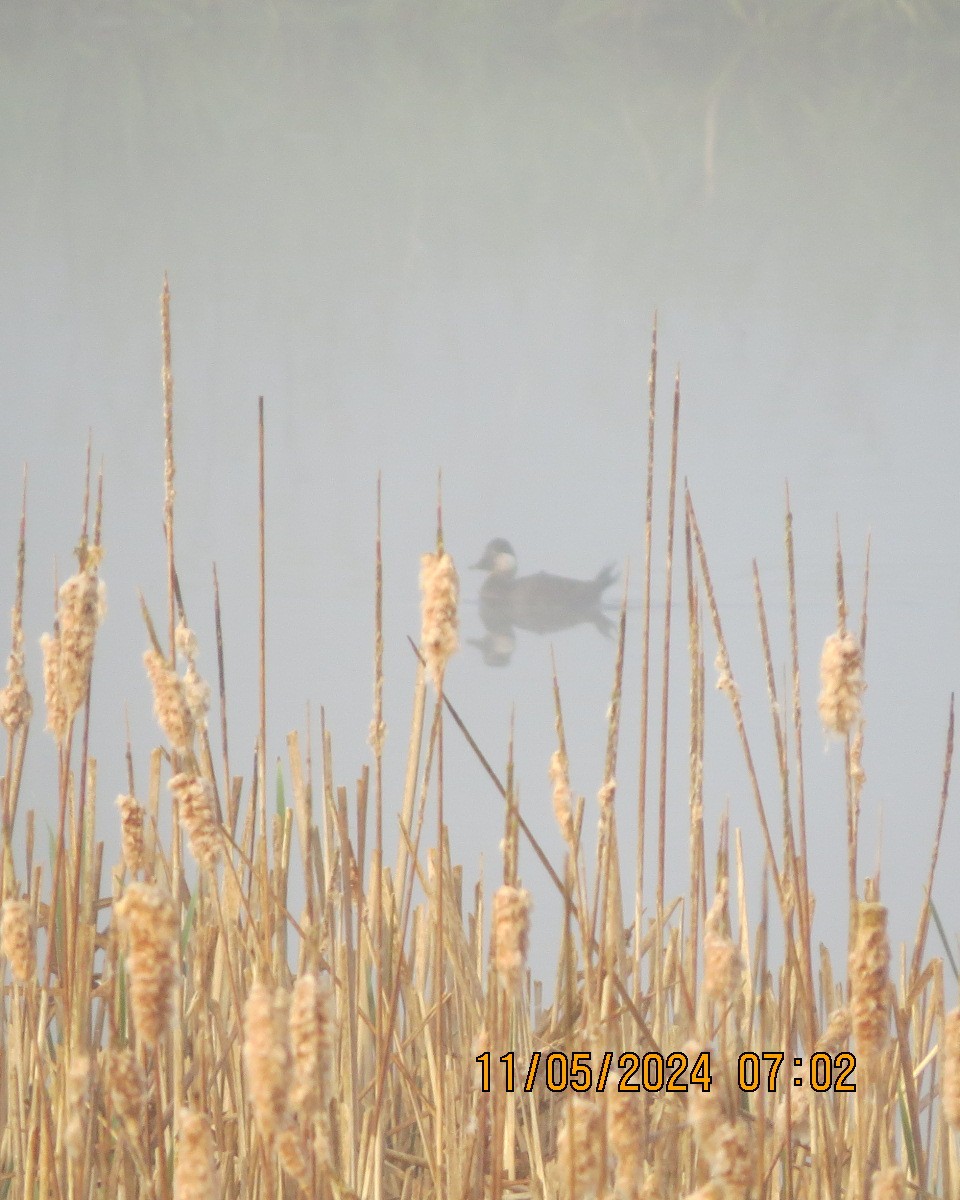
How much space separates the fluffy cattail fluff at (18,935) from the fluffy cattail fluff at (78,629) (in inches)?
3.8

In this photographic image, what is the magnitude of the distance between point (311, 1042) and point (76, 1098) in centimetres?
12

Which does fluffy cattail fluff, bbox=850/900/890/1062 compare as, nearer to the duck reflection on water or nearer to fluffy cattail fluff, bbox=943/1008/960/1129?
fluffy cattail fluff, bbox=943/1008/960/1129

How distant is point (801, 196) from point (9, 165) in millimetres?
1811

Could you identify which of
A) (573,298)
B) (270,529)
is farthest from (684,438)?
(270,529)

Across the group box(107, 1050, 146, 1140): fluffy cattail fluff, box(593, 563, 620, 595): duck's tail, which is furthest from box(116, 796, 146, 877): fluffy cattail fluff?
box(593, 563, 620, 595): duck's tail

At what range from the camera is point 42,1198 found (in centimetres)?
54

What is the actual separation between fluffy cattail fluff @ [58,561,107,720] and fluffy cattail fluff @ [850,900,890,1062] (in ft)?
0.97

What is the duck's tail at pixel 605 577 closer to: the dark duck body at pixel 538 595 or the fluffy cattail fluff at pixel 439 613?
the dark duck body at pixel 538 595

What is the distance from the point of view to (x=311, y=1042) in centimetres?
41

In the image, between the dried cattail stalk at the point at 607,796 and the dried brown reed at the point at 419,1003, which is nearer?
the dried brown reed at the point at 419,1003

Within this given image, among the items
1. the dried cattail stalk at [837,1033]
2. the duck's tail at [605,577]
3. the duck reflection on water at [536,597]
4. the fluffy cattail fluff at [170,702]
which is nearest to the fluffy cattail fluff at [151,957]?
the fluffy cattail fluff at [170,702]

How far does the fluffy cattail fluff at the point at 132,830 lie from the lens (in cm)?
53

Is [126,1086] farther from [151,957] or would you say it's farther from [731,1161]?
[731,1161]

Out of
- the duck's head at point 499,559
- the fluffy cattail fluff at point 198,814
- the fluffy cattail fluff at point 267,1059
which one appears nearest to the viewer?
the fluffy cattail fluff at point 267,1059
